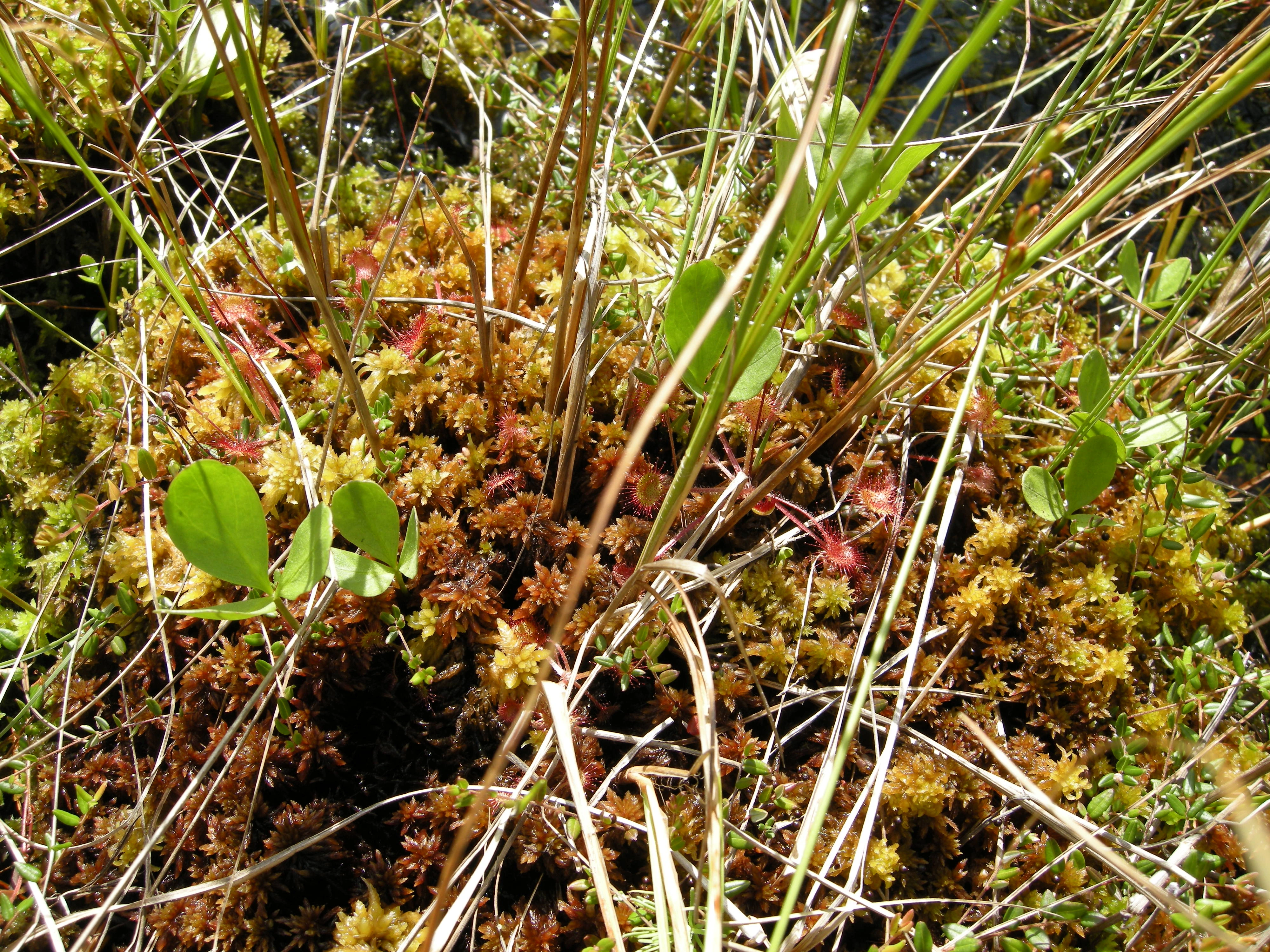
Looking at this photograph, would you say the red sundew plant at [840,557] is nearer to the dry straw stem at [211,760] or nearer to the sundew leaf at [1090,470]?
the sundew leaf at [1090,470]

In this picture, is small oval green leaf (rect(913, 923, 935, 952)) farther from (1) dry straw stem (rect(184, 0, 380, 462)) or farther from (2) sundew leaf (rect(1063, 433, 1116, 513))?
(1) dry straw stem (rect(184, 0, 380, 462))

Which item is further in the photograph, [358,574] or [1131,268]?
[1131,268]

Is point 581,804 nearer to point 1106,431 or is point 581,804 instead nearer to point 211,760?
point 211,760

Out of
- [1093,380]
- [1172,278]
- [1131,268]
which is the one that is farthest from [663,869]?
[1172,278]

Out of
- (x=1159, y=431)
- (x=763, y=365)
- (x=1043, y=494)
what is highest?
(x=763, y=365)

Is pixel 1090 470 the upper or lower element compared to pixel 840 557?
upper

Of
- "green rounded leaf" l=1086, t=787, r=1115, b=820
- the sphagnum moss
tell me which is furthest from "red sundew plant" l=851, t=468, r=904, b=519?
"green rounded leaf" l=1086, t=787, r=1115, b=820
